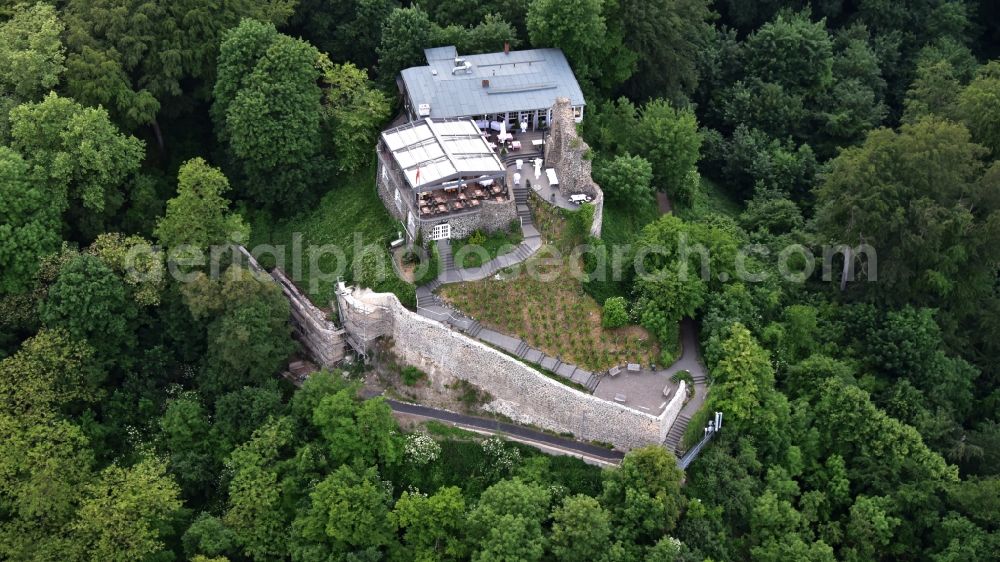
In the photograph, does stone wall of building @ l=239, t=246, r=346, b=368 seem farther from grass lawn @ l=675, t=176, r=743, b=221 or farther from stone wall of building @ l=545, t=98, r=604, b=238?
grass lawn @ l=675, t=176, r=743, b=221

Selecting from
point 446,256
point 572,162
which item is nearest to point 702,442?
point 446,256

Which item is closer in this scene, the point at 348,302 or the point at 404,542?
the point at 404,542

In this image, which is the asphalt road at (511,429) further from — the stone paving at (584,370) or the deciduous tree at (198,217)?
the deciduous tree at (198,217)

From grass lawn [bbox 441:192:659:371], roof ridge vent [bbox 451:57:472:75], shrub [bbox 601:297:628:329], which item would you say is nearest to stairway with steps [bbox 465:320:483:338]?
grass lawn [bbox 441:192:659:371]

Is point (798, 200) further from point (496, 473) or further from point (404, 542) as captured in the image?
point (404, 542)

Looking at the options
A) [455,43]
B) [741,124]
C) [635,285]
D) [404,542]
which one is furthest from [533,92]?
[404,542]

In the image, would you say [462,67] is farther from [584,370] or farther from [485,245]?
[584,370]
